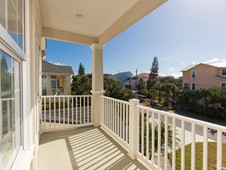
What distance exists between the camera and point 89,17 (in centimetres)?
283

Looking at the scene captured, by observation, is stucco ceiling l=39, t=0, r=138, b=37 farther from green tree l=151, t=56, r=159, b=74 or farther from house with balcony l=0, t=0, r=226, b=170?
green tree l=151, t=56, r=159, b=74

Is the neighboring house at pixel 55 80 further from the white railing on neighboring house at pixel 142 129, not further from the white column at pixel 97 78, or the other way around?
the white railing on neighboring house at pixel 142 129

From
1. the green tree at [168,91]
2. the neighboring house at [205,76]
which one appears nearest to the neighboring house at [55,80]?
the green tree at [168,91]

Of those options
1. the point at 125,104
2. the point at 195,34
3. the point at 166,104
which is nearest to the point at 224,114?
the point at 166,104

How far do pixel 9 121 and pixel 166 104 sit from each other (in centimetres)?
1783

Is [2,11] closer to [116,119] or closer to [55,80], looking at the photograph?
[116,119]

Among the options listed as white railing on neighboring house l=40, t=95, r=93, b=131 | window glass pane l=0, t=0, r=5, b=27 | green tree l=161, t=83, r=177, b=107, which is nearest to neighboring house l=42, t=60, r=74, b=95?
white railing on neighboring house l=40, t=95, r=93, b=131

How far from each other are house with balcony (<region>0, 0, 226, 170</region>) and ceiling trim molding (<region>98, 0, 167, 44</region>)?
0.05 ft

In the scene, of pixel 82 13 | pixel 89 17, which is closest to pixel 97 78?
pixel 89 17

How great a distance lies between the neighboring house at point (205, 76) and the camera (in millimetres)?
15281

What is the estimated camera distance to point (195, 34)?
17.3 meters

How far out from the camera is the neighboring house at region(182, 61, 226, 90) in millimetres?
15281

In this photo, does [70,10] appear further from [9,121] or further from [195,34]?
[195,34]

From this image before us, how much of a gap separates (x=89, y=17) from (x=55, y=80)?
34.8 feet
